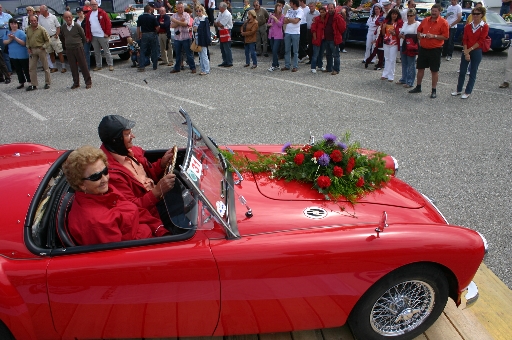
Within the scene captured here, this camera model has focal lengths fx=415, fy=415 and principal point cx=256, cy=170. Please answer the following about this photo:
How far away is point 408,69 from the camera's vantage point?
9.03 m

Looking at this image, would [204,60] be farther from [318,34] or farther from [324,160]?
[324,160]

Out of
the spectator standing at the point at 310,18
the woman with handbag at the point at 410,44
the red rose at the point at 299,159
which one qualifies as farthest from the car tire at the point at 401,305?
the spectator standing at the point at 310,18

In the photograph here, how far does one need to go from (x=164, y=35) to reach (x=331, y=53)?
15.3 feet

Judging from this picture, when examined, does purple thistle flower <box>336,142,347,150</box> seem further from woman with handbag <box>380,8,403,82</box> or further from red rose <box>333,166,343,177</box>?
woman with handbag <box>380,8,403,82</box>

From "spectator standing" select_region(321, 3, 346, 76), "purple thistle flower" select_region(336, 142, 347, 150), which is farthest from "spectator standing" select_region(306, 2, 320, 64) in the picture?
"purple thistle flower" select_region(336, 142, 347, 150)

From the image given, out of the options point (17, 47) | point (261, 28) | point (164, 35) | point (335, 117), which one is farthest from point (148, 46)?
point (335, 117)

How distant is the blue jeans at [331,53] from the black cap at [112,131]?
811cm

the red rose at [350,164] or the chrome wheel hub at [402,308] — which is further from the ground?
the red rose at [350,164]

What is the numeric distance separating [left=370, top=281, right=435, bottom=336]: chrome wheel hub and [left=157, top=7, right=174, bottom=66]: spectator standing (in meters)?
10.4

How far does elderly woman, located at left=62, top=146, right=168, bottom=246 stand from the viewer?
246 centimetres

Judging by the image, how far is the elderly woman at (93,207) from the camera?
2.46 meters

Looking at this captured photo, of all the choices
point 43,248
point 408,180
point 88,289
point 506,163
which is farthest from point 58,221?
point 506,163

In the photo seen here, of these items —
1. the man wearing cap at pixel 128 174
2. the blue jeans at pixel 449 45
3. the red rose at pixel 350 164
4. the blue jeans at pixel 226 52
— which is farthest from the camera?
the blue jeans at pixel 449 45

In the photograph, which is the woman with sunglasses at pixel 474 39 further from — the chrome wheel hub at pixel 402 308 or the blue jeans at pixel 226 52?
the chrome wheel hub at pixel 402 308
